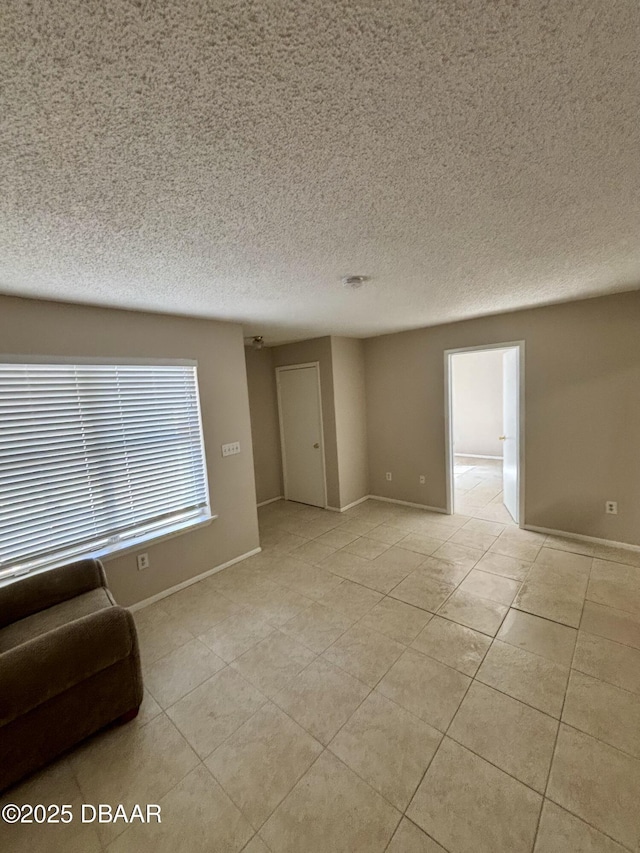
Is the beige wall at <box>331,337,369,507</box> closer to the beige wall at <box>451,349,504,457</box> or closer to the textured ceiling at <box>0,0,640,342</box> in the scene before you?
the textured ceiling at <box>0,0,640,342</box>

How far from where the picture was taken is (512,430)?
3939 millimetres

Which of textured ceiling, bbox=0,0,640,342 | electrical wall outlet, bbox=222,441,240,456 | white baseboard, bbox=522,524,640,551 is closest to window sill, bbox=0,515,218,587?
electrical wall outlet, bbox=222,441,240,456

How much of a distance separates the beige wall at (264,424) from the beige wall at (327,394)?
48 cm

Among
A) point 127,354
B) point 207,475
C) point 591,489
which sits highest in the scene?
point 127,354

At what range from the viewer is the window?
221cm

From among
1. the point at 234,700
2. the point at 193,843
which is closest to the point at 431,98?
the point at 193,843

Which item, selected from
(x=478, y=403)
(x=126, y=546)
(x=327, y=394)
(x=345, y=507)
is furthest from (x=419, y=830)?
(x=478, y=403)

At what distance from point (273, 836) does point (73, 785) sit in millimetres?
935

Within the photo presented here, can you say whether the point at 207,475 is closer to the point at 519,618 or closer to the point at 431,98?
the point at 519,618

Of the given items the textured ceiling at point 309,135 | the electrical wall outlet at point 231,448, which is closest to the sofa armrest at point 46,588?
the electrical wall outlet at point 231,448

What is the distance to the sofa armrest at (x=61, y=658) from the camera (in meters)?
1.45

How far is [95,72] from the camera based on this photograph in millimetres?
750

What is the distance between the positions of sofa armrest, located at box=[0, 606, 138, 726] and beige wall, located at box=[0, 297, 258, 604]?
3.33 feet

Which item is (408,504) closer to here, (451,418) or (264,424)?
(451,418)
